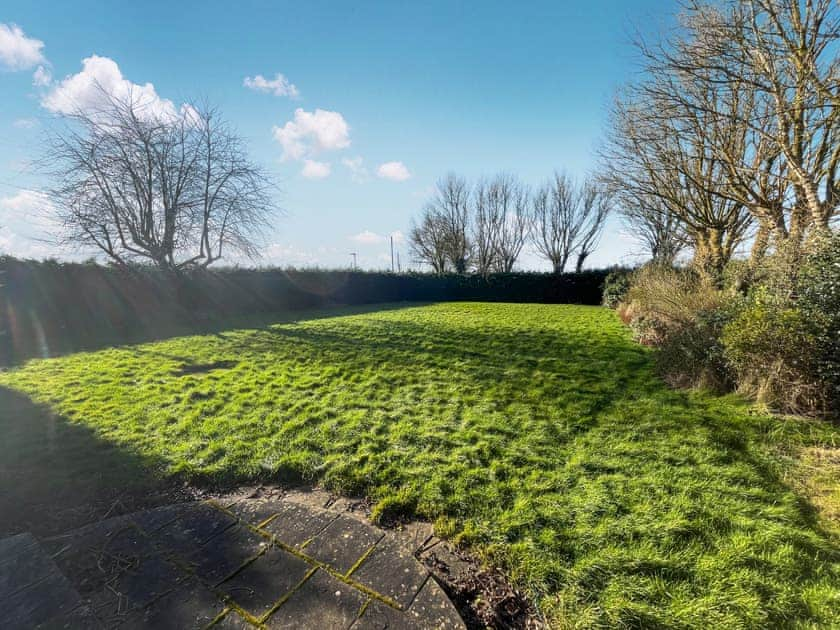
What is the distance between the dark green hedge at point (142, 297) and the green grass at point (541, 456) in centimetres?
336

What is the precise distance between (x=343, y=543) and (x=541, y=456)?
1.73 m

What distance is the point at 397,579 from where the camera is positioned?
5.56 ft

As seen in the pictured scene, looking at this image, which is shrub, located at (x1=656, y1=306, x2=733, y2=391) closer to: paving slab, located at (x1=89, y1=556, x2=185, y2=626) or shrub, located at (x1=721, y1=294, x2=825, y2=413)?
shrub, located at (x1=721, y1=294, x2=825, y2=413)

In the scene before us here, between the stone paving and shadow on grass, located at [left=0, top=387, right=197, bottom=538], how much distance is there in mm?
253

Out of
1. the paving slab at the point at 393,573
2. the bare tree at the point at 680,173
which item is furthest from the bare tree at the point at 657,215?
the paving slab at the point at 393,573

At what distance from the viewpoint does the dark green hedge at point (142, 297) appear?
26.7 ft

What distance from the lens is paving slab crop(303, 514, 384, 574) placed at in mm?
1812

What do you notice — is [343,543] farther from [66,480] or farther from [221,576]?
[66,480]

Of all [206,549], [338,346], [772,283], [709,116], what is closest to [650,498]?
[206,549]

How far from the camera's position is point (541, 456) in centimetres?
283

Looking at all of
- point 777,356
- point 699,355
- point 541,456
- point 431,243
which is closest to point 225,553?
point 541,456

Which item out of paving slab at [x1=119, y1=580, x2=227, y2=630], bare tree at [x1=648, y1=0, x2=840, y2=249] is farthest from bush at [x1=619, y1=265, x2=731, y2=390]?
paving slab at [x1=119, y1=580, x2=227, y2=630]

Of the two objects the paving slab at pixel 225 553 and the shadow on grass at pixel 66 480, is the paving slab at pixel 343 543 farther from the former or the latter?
the shadow on grass at pixel 66 480

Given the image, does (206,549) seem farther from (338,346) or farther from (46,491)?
(338,346)
